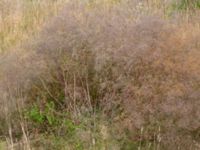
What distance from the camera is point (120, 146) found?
5.34 meters

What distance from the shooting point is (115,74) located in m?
5.45

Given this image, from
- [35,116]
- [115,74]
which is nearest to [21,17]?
[35,116]

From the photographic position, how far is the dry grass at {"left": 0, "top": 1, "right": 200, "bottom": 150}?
16.7 ft

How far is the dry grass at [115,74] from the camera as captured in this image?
5.08m

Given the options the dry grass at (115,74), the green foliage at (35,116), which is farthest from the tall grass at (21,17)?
the green foliage at (35,116)

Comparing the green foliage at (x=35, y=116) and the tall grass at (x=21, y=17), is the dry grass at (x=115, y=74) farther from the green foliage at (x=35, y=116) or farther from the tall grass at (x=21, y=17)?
the tall grass at (x=21, y=17)

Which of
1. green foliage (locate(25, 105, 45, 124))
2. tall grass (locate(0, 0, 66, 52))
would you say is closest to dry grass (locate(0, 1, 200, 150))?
green foliage (locate(25, 105, 45, 124))

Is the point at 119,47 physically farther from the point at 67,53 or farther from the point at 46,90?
the point at 46,90

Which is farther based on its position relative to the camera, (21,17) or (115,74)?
(21,17)

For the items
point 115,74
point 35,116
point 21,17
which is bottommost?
point 35,116

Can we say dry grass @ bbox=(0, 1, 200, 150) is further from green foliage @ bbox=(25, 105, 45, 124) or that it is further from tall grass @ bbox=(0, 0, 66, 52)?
tall grass @ bbox=(0, 0, 66, 52)

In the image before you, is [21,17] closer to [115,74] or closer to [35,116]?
[35,116]

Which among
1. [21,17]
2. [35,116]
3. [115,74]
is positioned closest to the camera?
[115,74]

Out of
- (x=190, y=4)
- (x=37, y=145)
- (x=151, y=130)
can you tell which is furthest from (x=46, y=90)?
(x=190, y=4)
